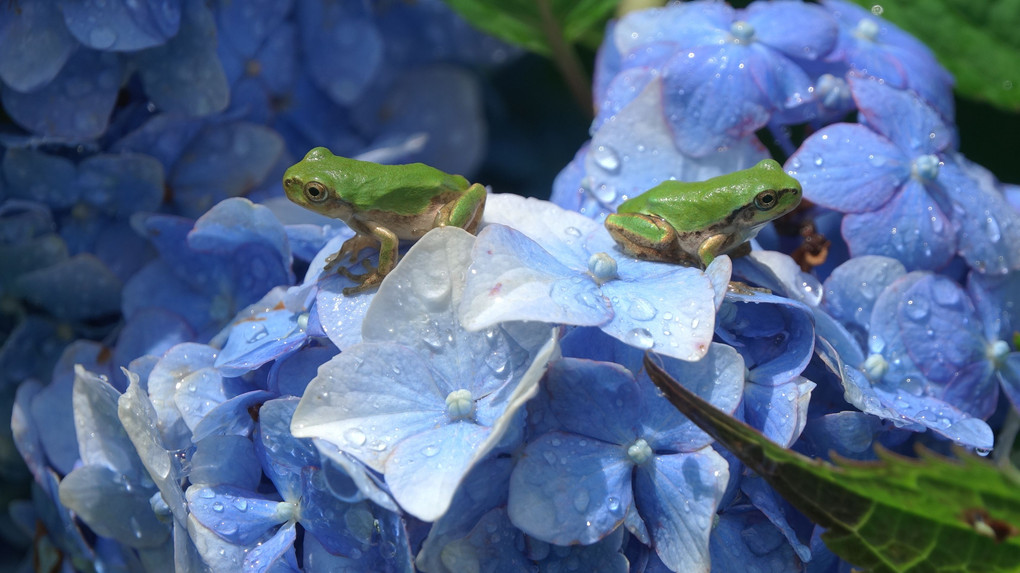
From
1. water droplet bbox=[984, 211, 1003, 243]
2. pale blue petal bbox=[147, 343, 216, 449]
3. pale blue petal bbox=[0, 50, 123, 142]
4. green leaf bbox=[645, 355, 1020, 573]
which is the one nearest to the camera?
green leaf bbox=[645, 355, 1020, 573]

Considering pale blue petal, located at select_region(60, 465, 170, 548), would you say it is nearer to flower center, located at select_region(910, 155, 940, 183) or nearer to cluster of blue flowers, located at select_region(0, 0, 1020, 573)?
cluster of blue flowers, located at select_region(0, 0, 1020, 573)

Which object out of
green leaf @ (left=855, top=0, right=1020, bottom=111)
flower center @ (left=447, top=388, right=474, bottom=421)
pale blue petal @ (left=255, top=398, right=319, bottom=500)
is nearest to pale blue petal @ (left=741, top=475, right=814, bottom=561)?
flower center @ (left=447, top=388, right=474, bottom=421)

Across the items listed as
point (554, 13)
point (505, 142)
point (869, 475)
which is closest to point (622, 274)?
point (869, 475)

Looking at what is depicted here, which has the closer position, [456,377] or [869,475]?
[869,475]

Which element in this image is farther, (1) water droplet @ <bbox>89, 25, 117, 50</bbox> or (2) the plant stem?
(2) the plant stem

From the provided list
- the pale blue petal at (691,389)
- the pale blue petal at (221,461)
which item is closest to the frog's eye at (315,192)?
the pale blue petal at (221,461)

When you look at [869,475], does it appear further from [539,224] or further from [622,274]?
[539,224]

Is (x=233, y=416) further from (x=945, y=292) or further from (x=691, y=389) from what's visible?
(x=945, y=292)

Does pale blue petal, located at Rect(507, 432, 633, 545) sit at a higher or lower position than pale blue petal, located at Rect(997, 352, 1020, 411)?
higher
